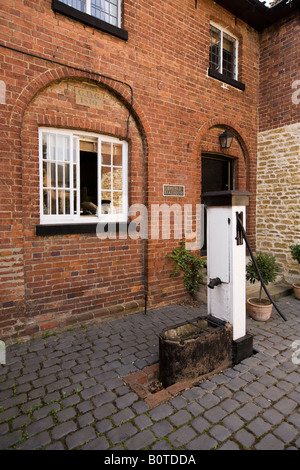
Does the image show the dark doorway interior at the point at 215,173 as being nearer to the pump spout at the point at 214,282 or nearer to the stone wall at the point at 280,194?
the stone wall at the point at 280,194

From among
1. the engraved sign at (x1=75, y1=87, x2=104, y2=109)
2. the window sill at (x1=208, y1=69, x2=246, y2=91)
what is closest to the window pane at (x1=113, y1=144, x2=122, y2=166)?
the engraved sign at (x1=75, y1=87, x2=104, y2=109)

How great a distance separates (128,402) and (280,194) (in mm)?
6253

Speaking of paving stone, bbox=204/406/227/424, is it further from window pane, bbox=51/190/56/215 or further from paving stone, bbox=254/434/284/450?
window pane, bbox=51/190/56/215

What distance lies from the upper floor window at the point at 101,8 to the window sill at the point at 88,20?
1.04ft

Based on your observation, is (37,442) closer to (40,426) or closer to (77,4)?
(40,426)

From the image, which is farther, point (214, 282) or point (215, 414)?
point (214, 282)

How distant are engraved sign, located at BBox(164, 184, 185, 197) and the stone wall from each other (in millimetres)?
3053

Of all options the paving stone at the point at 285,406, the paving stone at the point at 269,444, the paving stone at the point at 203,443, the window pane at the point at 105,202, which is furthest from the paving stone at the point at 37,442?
the window pane at the point at 105,202

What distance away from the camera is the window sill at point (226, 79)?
5.99 m

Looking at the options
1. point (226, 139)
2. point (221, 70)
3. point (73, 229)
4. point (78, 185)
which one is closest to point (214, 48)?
point (221, 70)

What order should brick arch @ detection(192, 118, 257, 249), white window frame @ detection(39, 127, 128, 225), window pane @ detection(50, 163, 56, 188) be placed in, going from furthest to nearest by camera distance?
brick arch @ detection(192, 118, 257, 249), window pane @ detection(50, 163, 56, 188), white window frame @ detection(39, 127, 128, 225)

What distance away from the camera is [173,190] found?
537 centimetres

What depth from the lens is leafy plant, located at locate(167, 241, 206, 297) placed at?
5.46m
